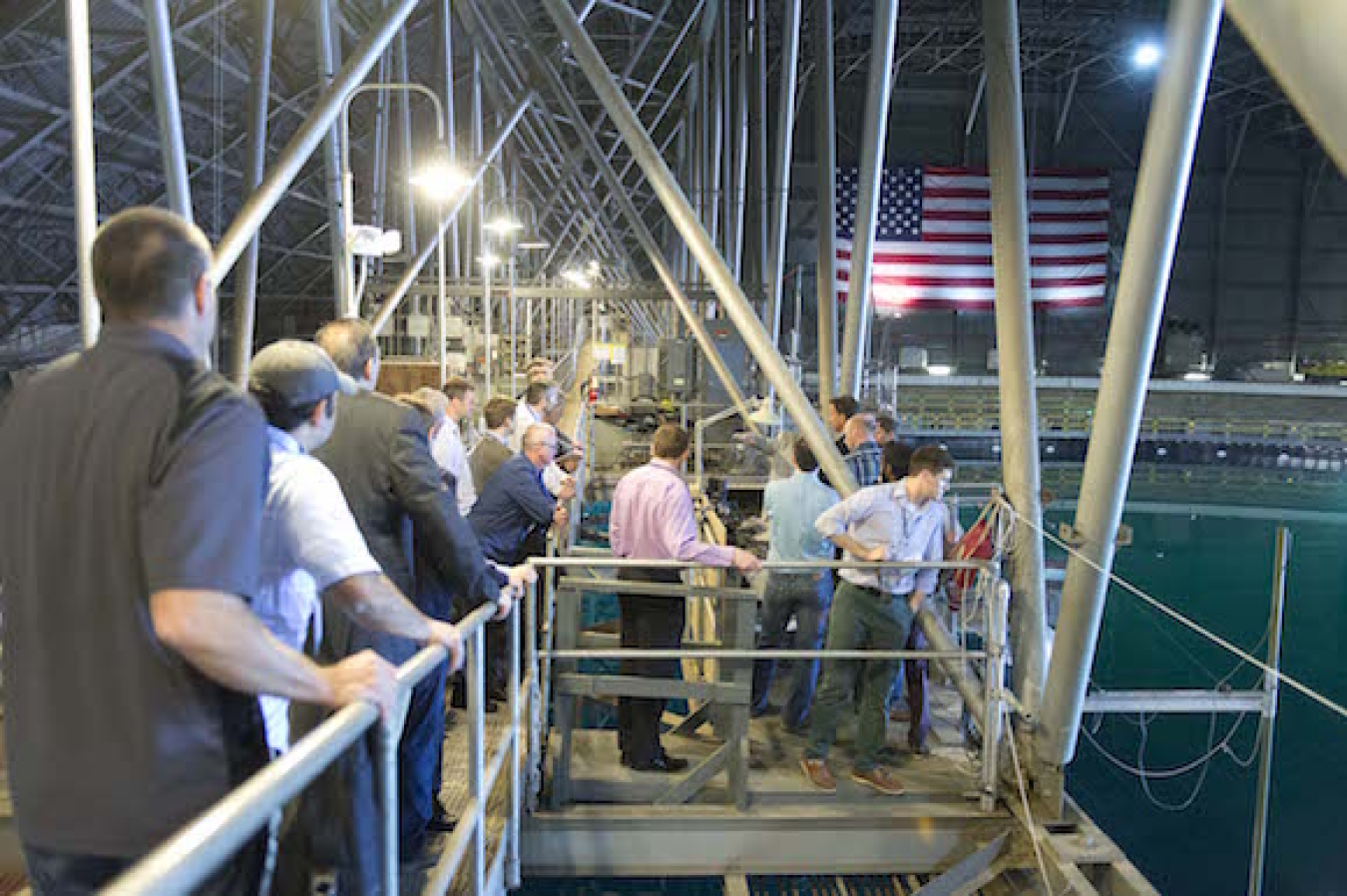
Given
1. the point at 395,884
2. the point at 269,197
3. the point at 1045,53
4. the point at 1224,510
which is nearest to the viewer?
the point at 395,884

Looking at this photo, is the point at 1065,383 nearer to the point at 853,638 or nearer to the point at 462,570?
the point at 853,638

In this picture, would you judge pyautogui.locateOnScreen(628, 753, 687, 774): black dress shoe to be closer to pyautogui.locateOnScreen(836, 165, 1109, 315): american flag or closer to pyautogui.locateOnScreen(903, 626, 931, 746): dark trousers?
pyautogui.locateOnScreen(903, 626, 931, 746): dark trousers

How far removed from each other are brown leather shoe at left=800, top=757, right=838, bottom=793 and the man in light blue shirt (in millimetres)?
744

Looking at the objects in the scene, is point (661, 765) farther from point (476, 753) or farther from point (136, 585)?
point (136, 585)

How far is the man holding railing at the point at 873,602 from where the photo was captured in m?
5.88

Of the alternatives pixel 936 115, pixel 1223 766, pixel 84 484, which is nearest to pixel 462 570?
pixel 84 484

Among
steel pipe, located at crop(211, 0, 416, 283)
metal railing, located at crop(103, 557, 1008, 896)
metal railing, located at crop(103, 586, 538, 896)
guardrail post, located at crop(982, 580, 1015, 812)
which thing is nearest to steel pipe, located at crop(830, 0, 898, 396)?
steel pipe, located at crop(211, 0, 416, 283)

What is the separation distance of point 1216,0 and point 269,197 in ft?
19.3

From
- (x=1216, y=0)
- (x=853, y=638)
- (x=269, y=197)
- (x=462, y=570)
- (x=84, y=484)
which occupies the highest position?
(x=1216, y=0)

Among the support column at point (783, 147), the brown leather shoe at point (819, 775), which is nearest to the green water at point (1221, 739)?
the brown leather shoe at point (819, 775)

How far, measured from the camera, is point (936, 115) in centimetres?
4300

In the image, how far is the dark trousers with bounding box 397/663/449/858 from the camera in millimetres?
4023

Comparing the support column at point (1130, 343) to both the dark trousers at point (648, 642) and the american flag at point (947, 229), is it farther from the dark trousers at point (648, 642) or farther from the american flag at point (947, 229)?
the american flag at point (947, 229)

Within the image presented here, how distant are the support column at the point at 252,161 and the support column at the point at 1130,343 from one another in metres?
6.30
